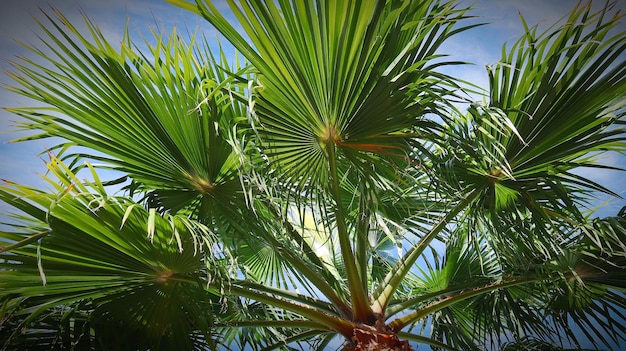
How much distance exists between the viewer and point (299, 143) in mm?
1460

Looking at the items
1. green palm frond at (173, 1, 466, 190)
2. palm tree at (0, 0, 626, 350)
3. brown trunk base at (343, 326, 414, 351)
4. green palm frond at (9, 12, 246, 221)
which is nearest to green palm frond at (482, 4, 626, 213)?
palm tree at (0, 0, 626, 350)

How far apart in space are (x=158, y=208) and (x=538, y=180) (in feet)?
4.44

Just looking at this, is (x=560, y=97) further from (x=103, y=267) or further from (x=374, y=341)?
(x=103, y=267)

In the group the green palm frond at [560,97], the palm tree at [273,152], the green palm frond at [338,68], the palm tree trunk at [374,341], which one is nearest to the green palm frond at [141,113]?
the palm tree at [273,152]

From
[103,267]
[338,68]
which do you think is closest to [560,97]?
[338,68]

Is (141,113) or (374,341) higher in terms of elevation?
(141,113)

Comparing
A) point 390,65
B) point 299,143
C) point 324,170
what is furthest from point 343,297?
point 390,65

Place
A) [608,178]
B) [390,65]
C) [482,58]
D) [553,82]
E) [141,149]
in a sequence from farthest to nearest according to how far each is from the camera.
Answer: [608,178], [482,58], [141,149], [553,82], [390,65]

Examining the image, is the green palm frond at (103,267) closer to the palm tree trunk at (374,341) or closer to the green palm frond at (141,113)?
the green palm frond at (141,113)

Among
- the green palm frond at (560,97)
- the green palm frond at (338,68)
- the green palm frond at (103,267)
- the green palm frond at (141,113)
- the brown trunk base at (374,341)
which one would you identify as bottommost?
the green palm frond at (103,267)

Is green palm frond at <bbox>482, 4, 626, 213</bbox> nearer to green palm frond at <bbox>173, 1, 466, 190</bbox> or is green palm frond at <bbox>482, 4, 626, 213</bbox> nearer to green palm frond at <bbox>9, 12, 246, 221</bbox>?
green palm frond at <bbox>173, 1, 466, 190</bbox>

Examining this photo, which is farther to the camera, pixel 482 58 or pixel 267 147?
pixel 482 58

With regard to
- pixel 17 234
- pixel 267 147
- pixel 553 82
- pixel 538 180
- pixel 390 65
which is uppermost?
pixel 553 82

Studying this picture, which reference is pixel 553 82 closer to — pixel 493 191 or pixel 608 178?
pixel 493 191
